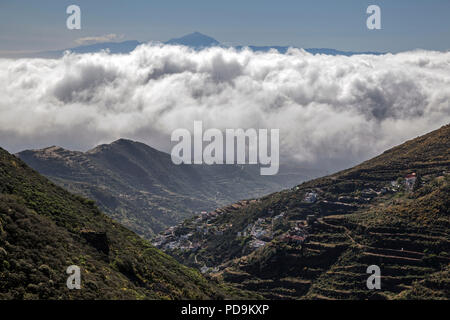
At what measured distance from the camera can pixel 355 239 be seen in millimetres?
108625

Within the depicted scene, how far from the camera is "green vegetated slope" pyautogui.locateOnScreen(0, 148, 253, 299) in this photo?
37.8m

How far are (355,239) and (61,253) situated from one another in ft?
273

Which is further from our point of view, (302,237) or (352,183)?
(352,183)

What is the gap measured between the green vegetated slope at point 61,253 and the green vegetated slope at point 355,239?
36.8 meters

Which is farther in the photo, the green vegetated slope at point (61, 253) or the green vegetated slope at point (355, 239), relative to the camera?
the green vegetated slope at point (355, 239)

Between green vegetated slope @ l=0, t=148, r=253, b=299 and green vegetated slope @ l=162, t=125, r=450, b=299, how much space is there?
121 feet

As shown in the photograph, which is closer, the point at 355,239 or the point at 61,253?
the point at 61,253

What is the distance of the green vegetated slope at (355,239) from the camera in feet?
307

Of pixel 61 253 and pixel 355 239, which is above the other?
pixel 61 253

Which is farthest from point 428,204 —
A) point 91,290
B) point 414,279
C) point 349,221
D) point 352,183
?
point 91,290

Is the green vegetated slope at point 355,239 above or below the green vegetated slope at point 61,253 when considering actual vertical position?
below

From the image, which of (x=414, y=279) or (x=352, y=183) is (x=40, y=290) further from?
(x=352, y=183)

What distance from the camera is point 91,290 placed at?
41250 mm
